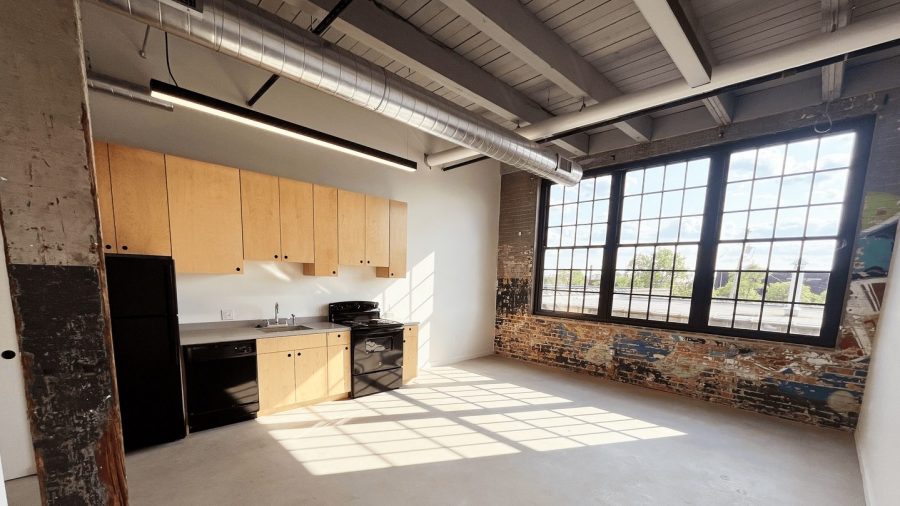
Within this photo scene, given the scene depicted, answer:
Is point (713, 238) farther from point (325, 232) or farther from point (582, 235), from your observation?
point (325, 232)

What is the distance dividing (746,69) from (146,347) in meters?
5.18

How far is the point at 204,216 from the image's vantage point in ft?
9.79

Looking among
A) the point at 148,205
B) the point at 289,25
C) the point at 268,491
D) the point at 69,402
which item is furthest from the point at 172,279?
the point at 289,25

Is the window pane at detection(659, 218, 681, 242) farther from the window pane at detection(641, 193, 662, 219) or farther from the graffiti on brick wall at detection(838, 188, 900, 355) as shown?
the graffiti on brick wall at detection(838, 188, 900, 355)

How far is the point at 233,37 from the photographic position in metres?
1.86

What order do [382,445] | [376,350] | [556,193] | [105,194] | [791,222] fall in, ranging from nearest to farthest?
[105,194] < [382,445] < [791,222] < [376,350] < [556,193]

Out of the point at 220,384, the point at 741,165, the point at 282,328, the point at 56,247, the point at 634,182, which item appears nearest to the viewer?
the point at 56,247

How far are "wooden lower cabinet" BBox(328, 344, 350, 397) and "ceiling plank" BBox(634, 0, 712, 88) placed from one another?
3.97 meters

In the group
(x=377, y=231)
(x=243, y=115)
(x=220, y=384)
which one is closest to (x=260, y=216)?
(x=243, y=115)

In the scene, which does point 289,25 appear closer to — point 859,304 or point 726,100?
point 726,100

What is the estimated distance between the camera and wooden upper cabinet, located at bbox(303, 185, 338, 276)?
367cm

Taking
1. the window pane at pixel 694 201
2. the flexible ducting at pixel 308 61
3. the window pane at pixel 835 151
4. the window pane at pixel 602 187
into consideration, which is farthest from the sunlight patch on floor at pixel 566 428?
the window pane at pixel 835 151

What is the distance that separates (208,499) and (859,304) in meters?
5.81

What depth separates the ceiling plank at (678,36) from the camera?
6.22ft
